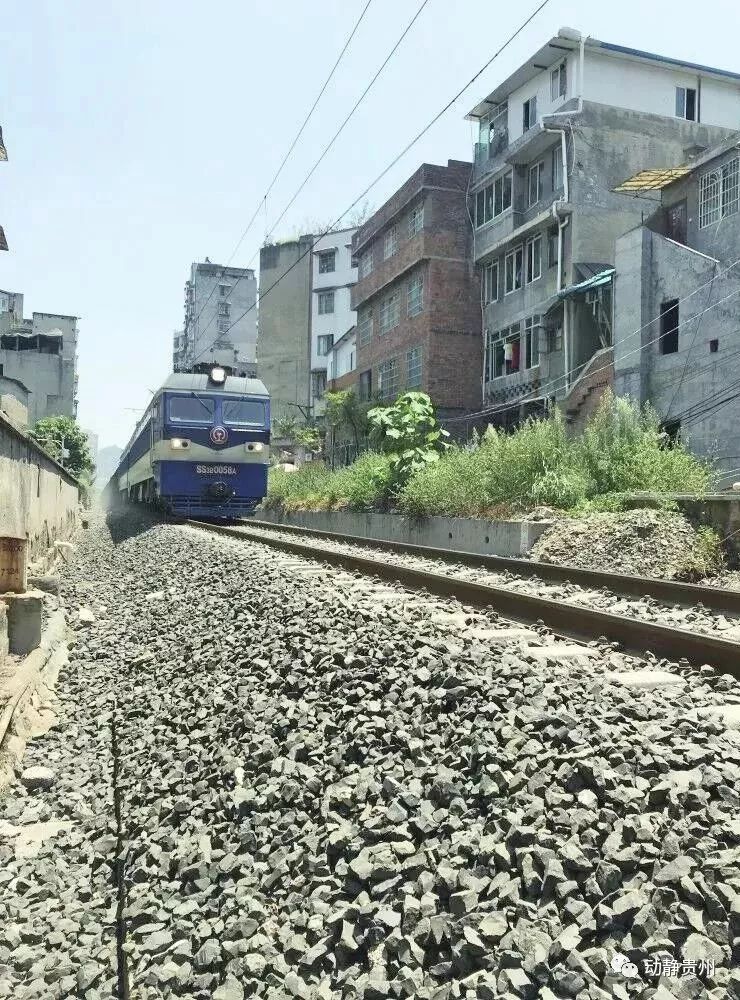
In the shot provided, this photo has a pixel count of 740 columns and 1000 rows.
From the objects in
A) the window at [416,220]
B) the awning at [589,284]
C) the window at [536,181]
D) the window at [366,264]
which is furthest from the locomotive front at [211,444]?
the window at [366,264]

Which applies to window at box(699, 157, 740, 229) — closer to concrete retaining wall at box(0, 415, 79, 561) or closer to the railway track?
the railway track

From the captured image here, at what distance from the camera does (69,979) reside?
2.89 m

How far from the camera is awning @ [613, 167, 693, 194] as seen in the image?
21750mm

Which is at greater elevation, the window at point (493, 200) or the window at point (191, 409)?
the window at point (493, 200)

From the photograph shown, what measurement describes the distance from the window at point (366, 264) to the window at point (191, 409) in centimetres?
2092

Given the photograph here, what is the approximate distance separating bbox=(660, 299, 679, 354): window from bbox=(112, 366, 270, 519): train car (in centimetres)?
1087

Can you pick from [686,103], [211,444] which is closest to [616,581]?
[211,444]

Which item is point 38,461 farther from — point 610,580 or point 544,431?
point 610,580

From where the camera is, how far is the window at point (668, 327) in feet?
66.5

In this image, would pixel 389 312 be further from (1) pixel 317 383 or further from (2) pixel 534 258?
(1) pixel 317 383

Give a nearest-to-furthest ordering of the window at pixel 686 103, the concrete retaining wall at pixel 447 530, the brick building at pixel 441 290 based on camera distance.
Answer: the concrete retaining wall at pixel 447 530, the window at pixel 686 103, the brick building at pixel 441 290

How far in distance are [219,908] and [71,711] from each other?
3.89m

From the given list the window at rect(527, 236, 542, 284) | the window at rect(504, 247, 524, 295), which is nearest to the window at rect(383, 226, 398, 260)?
the window at rect(504, 247, 524, 295)

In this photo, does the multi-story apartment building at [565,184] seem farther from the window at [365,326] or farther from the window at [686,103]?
the window at [365,326]
